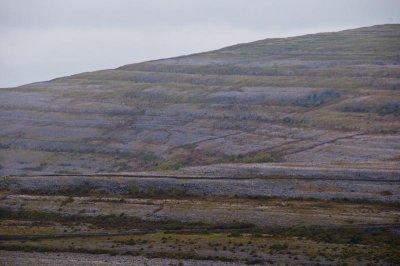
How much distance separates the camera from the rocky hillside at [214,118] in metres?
129

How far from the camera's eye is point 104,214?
7694 cm

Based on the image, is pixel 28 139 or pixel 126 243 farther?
pixel 28 139

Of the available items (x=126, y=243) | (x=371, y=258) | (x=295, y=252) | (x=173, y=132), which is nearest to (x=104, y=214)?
(x=126, y=243)

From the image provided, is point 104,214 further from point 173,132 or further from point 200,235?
point 173,132

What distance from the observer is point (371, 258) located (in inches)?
2318

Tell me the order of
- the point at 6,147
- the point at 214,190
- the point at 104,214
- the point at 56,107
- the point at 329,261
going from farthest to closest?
1. the point at 56,107
2. the point at 6,147
3. the point at 214,190
4. the point at 104,214
5. the point at 329,261

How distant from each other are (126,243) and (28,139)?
283 feet

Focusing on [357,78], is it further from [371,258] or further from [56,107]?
[371,258]

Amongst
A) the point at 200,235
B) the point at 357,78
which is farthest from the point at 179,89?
the point at 200,235

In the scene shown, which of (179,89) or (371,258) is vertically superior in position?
(179,89)

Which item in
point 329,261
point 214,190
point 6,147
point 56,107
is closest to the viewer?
point 329,261

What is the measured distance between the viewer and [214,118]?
500 ft

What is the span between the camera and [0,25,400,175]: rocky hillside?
422ft

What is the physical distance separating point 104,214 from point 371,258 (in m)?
29.0
